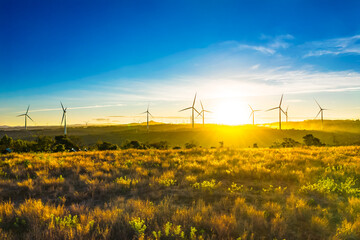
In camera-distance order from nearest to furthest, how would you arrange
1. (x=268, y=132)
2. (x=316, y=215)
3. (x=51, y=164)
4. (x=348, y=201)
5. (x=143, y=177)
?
(x=316, y=215)
(x=348, y=201)
(x=143, y=177)
(x=51, y=164)
(x=268, y=132)

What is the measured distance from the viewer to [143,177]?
1118 cm

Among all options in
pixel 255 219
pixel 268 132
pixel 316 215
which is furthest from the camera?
pixel 268 132

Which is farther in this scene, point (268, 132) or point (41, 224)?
point (268, 132)

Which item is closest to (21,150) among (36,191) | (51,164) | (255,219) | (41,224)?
(51,164)

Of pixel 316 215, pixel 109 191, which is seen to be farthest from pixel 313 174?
pixel 109 191

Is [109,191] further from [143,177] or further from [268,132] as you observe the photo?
[268,132]

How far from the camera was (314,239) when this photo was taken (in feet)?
17.8

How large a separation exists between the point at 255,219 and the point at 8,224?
6.55 metres

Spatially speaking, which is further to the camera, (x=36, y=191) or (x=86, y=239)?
(x=36, y=191)

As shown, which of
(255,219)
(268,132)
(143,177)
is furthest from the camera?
(268,132)

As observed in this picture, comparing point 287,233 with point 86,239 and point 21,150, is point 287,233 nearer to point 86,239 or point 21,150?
point 86,239

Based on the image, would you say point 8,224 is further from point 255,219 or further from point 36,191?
point 255,219

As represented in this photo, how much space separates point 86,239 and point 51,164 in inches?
420

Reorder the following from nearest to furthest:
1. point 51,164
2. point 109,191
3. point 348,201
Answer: point 348,201
point 109,191
point 51,164
